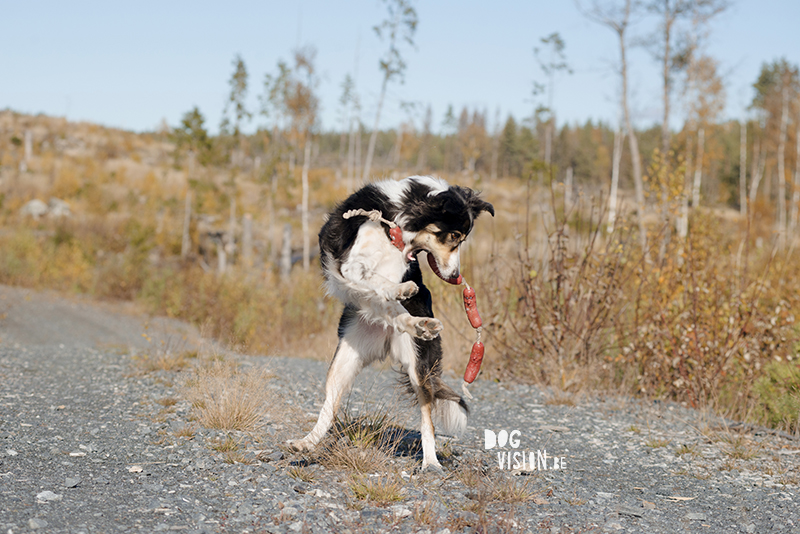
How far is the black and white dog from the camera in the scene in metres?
3.44

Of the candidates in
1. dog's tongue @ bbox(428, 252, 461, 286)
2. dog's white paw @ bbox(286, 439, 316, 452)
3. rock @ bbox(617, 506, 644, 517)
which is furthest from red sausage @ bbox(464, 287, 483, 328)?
rock @ bbox(617, 506, 644, 517)

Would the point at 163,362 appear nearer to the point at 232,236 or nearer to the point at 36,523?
the point at 36,523

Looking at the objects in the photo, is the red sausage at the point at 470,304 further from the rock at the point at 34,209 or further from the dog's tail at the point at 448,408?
the rock at the point at 34,209

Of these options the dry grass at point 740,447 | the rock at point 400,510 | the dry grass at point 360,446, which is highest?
the dry grass at point 360,446

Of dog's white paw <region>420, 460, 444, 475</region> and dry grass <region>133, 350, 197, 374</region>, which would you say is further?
dry grass <region>133, 350, 197, 374</region>

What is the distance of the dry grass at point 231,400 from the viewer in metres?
4.62

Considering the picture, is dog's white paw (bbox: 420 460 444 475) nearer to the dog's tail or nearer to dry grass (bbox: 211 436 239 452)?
the dog's tail

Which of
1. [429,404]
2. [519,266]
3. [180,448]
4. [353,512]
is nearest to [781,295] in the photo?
[519,266]

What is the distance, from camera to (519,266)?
23.9 feet

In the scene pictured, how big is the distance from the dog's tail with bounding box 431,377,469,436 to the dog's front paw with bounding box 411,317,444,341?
1010 millimetres

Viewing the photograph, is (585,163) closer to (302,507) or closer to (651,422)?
(651,422)

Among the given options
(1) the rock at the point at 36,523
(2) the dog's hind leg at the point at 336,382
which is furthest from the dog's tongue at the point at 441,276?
(1) the rock at the point at 36,523

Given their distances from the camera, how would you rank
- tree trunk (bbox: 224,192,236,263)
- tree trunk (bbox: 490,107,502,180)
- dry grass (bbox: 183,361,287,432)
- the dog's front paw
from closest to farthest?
the dog's front paw
dry grass (bbox: 183,361,287,432)
tree trunk (bbox: 224,192,236,263)
tree trunk (bbox: 490,107,502,180)

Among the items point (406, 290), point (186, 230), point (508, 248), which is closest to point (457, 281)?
point (406, 290)
